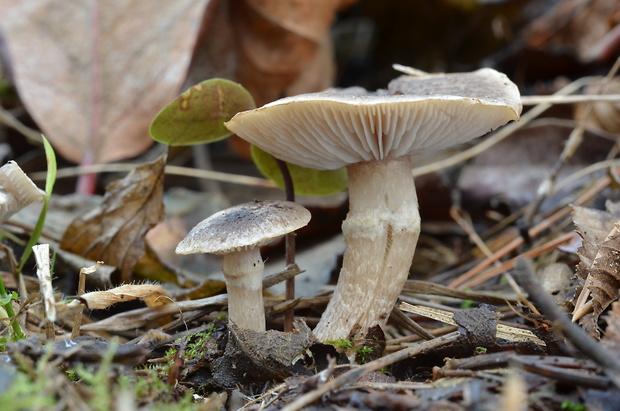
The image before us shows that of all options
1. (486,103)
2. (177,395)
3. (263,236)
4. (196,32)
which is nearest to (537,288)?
(486,103)

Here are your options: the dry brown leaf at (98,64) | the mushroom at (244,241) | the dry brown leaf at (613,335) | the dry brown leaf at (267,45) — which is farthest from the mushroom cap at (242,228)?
the dry brown leaf at (267,45)

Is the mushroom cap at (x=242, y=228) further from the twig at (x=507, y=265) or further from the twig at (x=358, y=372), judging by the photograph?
the twig at (x=507, y=265)

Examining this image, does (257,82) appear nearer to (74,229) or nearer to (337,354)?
(74,229)

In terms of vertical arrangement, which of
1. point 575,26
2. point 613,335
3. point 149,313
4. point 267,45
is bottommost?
point 149,313

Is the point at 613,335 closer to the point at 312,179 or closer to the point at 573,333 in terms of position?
the point at 573,333

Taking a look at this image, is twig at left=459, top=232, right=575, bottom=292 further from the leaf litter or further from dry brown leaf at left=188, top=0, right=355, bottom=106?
dry brown leaf at left=188, top=0, right=355, bottom=106

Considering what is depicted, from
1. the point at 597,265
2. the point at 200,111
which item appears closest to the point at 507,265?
the point at 597,265
